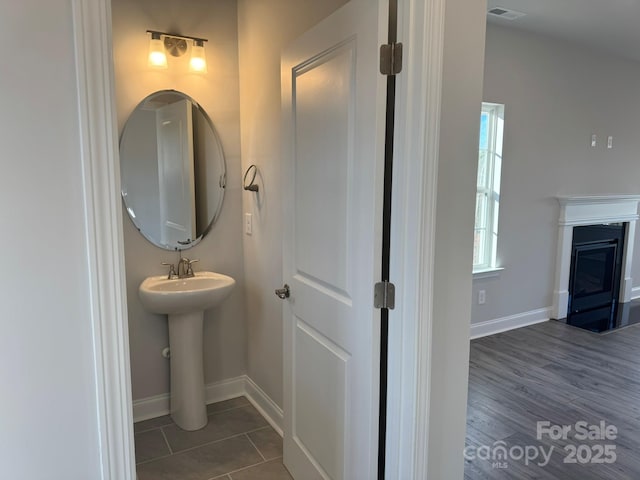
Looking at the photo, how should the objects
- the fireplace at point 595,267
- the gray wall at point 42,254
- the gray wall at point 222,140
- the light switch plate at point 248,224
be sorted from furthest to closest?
the fireplace at point 595,267
the light switch plate at point 248,224
the gray wall at point 222,140
the gray wall at point 42,254

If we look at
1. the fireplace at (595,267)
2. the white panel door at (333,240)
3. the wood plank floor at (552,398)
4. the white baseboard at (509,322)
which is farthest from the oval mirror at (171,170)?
the fireplace at (595,267)

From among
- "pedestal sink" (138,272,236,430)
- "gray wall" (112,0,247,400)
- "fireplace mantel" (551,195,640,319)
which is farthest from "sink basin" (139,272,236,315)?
"fireplace mantel" (551,195,640,319)

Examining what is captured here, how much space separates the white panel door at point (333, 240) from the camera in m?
1.43

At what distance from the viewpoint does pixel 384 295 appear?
144cm

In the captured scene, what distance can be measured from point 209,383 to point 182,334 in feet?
1.67

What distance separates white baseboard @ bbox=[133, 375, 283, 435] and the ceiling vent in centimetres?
308

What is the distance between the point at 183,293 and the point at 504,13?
301 centimetres

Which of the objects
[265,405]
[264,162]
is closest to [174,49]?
[264,162]

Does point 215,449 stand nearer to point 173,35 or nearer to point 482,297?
point 173,35

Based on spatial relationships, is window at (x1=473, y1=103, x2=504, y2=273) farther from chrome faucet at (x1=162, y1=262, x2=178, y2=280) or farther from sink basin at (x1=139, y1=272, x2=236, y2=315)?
chrome faucet at (x1=162, y1=262, x2=178, y2=280)

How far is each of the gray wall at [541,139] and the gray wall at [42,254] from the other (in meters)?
3.34

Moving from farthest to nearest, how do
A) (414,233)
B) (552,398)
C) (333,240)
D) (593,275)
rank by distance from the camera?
(593,275)
(552,398)
(333,240)
(414,233)

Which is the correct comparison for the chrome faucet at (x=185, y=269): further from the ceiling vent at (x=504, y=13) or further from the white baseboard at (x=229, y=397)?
the ceiling vent at (x=504, y=13)

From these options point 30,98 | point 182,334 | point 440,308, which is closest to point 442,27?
point 440,308
